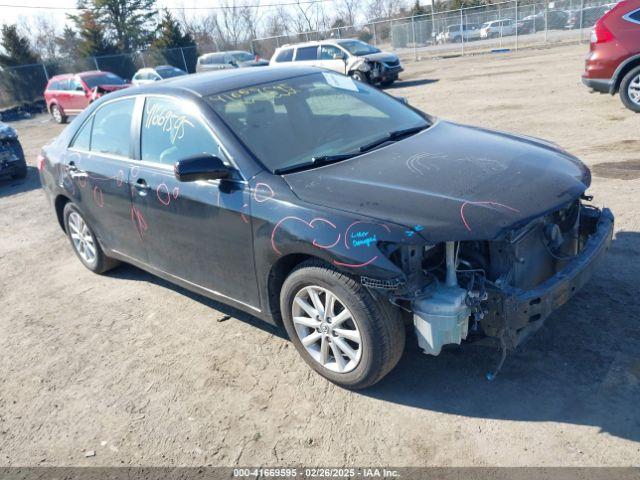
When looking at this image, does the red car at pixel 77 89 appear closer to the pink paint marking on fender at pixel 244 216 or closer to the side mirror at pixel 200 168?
the side mirror at pixel 200 168

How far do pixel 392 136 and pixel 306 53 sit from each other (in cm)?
1629

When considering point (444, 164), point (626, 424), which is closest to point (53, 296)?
point (444, 164)

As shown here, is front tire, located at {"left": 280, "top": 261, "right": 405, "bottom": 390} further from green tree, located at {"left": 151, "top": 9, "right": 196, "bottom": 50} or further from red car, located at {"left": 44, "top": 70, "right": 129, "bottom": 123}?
green tree, located at {"left": 151, "top": 9, "right": 196, "bottom": 50}

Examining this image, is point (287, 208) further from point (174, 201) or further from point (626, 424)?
point (626, 424)

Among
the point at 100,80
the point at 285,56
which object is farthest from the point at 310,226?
the point at 100,80

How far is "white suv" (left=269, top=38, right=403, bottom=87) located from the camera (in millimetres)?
18344

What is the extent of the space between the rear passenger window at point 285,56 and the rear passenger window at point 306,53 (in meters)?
0.28

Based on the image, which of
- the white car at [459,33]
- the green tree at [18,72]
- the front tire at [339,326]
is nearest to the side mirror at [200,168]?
the front tire at [339,326]

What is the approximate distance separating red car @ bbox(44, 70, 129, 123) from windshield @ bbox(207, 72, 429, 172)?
16184mm

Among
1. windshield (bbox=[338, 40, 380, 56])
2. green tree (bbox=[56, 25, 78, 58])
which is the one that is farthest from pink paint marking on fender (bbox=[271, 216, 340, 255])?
green tree (bbox=[56, 25, 78, 58])

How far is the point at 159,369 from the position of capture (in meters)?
Answer: 3.78

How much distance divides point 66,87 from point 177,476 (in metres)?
20.2

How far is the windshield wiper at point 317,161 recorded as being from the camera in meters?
3.38

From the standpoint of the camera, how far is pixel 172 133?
3.94 metres
